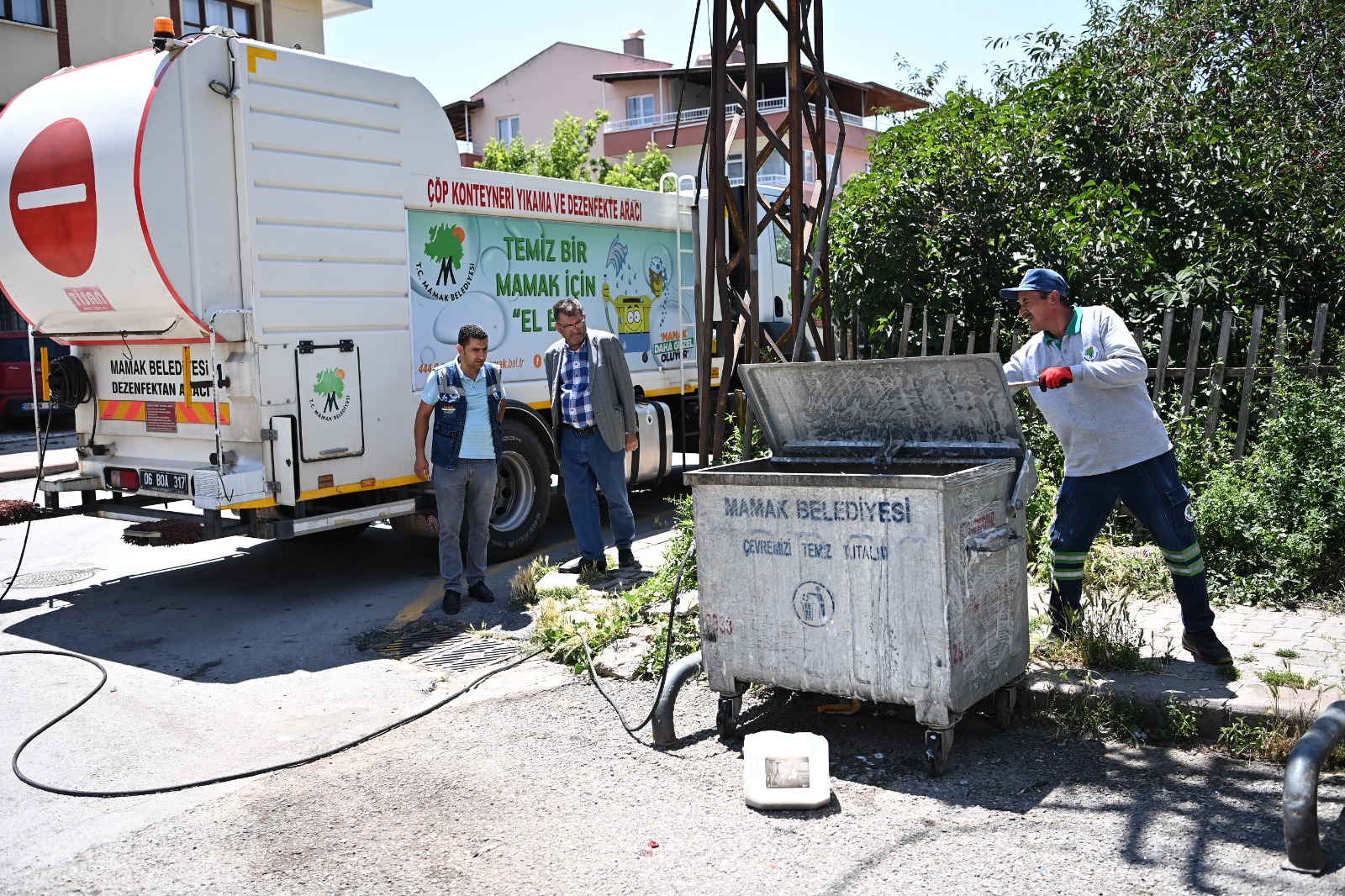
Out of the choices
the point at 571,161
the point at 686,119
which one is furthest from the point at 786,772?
the point at 686,119

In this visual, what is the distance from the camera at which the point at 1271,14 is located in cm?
1116

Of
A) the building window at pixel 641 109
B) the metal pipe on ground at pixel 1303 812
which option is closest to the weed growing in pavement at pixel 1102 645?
the metal pipe on ground at pixel 1303 812

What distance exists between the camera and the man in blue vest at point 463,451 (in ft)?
24.6

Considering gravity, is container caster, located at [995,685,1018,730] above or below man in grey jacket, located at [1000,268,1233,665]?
below

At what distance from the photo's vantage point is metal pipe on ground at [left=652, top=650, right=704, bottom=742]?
4977 mm

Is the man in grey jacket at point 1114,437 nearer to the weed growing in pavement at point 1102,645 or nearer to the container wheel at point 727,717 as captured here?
the weed growing in pavement at point 1102,645

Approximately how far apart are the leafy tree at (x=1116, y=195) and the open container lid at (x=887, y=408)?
401cm

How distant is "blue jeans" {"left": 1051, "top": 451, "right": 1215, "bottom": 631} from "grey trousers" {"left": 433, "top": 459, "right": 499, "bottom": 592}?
12.1ft

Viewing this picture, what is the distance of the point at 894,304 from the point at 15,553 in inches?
287

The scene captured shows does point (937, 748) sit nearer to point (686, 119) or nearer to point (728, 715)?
point (728, 715)

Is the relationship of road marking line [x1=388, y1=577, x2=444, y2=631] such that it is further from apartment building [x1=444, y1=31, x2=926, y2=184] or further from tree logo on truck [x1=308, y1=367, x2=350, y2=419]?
apartment building [x1=444, y1=31, x2=926, y2=184]

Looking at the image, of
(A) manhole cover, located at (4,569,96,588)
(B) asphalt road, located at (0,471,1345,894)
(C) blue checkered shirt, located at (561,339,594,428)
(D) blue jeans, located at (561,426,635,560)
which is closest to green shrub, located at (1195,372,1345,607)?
(B) asphalt road, located at (0,471,1345,894)

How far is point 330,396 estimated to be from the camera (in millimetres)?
7770

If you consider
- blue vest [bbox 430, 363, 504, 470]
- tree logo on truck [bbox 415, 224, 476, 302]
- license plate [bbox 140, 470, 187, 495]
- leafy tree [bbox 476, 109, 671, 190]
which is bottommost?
license plate [bbox 140, 470, 187, 495]
